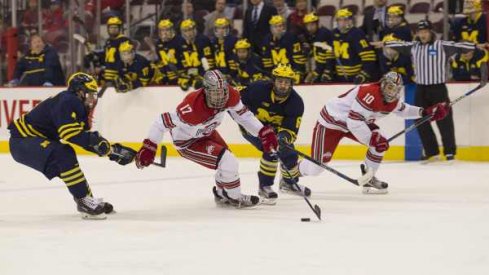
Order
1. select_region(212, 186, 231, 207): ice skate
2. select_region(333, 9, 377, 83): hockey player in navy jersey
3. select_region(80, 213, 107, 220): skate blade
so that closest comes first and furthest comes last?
1. select_region(80, 213, 107, 220): skate blade
2. select_region(212, 186, 231, 207): ice skate
3. select_region(333, 9, 377, 83): hockey player in navy jersey

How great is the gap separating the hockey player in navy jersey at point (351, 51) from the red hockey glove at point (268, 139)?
13.3 ft

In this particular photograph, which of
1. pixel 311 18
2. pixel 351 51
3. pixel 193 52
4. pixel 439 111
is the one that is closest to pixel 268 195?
pixel 439 111

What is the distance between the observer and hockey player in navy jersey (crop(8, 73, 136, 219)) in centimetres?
600

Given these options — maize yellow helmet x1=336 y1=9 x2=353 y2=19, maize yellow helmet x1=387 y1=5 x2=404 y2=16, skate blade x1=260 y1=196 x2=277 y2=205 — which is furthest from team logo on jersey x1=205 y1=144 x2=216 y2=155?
maize yellow helmet x1=336 y1=9 x2=353 y2=19

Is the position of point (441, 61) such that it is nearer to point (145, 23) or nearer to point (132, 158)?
point (145, 23)

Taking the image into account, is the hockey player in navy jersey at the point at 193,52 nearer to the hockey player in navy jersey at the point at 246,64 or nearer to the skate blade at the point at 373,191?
the hockey player in navy jersey at the point at 246,64

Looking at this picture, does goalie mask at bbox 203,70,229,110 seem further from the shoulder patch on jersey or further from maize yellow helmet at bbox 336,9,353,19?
maize yellow helmet at bbox 336,9,353,19

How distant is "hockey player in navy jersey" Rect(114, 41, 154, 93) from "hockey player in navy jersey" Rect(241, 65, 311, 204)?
470 cm

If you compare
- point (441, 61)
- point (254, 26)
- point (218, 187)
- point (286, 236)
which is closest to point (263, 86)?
point (218, 187)

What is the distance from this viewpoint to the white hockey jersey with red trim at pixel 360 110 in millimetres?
7359

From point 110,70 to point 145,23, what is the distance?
832mm

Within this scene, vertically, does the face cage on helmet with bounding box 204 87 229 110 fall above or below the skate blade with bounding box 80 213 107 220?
above

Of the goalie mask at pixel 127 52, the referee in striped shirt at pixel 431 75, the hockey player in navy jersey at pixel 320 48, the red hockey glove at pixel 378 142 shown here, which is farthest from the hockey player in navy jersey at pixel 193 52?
the red hockey glove at pixel 378 142

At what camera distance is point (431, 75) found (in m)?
10.1
